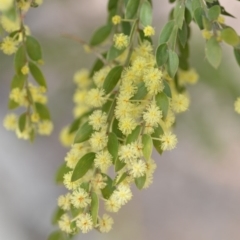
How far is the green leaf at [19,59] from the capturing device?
47 cm

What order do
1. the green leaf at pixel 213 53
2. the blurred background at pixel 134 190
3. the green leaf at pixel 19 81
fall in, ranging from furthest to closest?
1. the blurred background at pixel 134 190
2. the green leaf at pixel 19 81
3. the green leaf at pixel 213 53

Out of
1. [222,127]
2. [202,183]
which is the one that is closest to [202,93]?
[222,127]

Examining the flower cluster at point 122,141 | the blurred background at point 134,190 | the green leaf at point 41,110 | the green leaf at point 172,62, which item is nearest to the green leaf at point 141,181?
the flower cluster at point 122,141

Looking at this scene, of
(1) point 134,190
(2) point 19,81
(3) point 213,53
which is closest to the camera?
(3) point 213,53

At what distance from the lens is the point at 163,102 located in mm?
390

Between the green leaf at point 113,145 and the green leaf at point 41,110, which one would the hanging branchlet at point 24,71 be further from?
the green leaf at point 113,145

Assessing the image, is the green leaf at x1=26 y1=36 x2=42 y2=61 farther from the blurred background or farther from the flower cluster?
the blurred background

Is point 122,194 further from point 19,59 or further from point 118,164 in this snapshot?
point 19,59

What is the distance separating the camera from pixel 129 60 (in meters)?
0.46

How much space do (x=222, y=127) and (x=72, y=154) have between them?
51 cm

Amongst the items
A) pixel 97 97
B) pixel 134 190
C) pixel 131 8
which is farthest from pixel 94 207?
pixel 134 190

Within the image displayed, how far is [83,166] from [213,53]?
0.55 ft

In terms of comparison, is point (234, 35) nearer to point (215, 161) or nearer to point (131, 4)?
point (131, 4)

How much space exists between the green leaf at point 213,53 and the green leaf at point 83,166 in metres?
0.15
